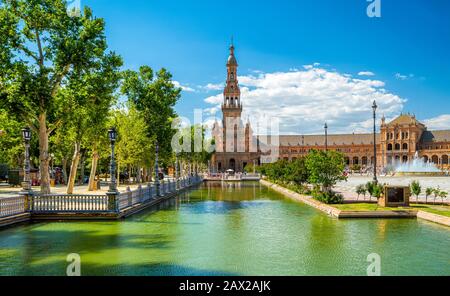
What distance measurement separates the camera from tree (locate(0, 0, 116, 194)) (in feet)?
79.2

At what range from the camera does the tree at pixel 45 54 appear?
2413 centimetres

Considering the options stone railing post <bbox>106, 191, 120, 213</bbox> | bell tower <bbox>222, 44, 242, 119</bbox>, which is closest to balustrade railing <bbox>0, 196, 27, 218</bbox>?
stone railing post <bbox>106, 191, 120, 213</bbox>

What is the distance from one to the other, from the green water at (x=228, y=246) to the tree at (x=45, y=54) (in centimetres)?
948

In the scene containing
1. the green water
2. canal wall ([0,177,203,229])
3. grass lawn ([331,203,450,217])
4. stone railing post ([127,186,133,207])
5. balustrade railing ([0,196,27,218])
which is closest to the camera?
the green water

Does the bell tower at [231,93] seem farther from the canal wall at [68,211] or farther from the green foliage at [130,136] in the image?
the canal wall at [68,211]

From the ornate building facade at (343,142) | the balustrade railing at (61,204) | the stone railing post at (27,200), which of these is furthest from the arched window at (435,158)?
the stone railing post at (27,200)

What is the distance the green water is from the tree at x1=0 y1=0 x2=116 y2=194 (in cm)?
948

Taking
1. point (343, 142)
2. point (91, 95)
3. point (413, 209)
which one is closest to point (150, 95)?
point (91, 95)

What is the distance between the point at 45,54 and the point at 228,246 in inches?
785

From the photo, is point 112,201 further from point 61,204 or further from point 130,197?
point 130,197

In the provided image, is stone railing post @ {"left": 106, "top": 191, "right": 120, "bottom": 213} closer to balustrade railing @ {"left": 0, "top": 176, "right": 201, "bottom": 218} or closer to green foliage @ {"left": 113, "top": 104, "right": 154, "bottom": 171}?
balustrade railing @ {"left": 0, "top": 176, "right": 201, "bottom": 218}

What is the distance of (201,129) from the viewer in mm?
75375

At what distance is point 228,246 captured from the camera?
47.5ft
